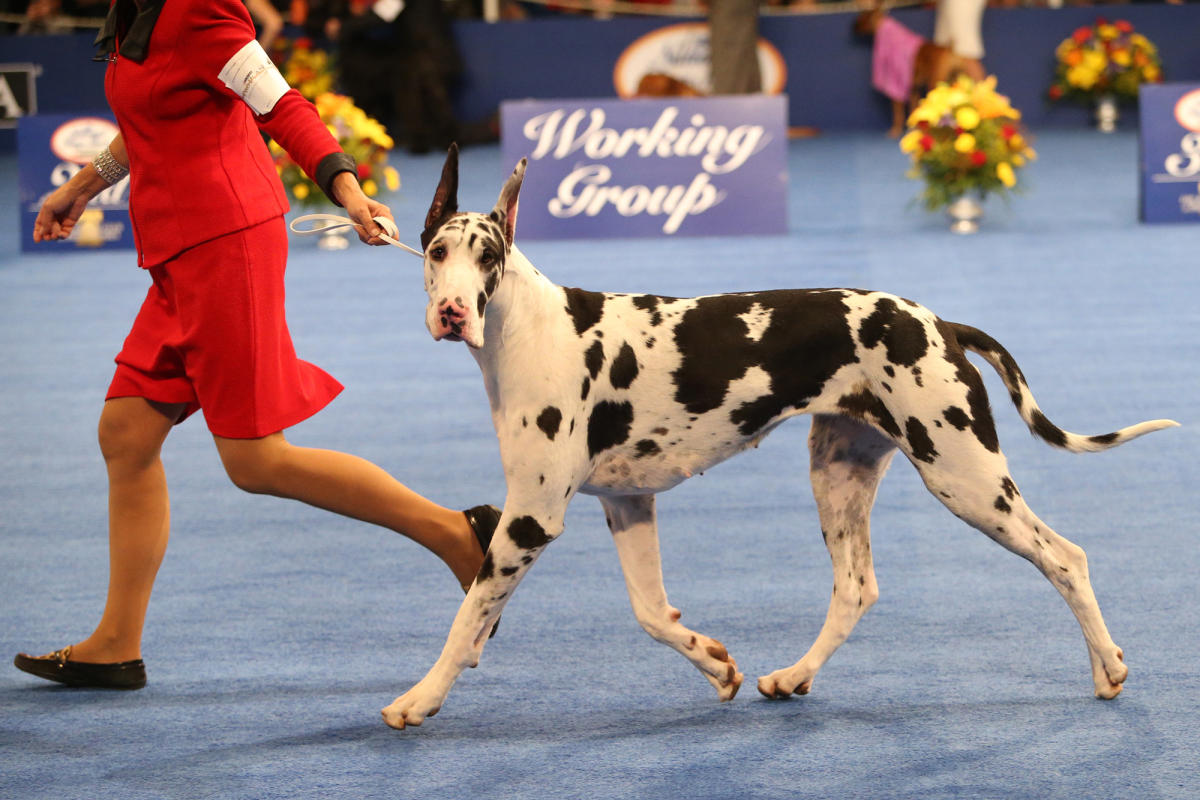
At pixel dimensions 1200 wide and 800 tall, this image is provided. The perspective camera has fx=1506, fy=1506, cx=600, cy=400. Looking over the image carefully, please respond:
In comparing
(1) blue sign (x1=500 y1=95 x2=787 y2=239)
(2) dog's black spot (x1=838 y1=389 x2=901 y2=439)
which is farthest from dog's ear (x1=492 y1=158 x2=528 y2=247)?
(1) blue sign (x1=500 y1=95 x2=787 y2=239)

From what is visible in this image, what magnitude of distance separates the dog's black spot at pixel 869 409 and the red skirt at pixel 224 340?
1178 mm

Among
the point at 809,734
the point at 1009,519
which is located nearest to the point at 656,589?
the point at 809,734

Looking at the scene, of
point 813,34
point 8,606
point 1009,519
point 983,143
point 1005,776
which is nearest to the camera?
point 1005,776

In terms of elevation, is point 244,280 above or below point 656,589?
above

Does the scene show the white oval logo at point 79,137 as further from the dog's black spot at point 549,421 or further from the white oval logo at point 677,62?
the dog's black spot at point 549,421

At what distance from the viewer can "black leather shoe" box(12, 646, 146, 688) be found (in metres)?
3.44

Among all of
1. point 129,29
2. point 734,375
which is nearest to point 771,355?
point 734,375

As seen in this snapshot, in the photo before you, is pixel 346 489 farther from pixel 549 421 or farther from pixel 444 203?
pixel 444 203

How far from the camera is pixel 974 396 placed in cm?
307

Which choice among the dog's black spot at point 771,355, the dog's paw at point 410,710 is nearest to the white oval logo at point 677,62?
the dog's black spot at point 771,355

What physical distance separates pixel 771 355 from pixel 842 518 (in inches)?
19.3

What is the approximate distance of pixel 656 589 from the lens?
3266 millimetres

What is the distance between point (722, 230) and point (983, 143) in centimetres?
192

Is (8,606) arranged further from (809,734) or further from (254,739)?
(809,734)
